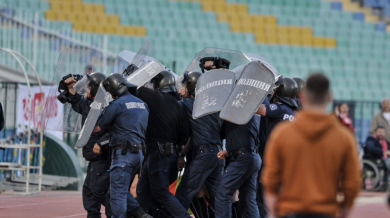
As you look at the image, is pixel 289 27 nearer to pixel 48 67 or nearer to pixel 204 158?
pixel 48 67

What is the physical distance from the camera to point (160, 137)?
6.54 meters

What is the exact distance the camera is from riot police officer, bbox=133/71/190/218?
6.38 metres

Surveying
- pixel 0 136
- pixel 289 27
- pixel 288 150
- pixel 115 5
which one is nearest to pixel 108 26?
pixel 115 5

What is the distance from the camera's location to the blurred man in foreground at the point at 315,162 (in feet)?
10.4

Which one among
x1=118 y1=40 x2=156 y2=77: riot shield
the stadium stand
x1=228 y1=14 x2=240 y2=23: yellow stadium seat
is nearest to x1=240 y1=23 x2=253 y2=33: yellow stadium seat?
the stadium stand

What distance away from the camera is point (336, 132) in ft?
10.5

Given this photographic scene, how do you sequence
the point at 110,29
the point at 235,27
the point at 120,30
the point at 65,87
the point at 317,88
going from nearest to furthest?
1. the point at 317,88
2. the point at 65,87
3. the point at 110,29
4. the point at 120,30
5. the point at 235,27

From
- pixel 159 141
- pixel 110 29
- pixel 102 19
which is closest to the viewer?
pixel 159 141

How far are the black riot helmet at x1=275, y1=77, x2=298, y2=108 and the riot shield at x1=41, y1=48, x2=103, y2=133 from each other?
2.38 m

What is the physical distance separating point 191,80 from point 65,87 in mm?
1461

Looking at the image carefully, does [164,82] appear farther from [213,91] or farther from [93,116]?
[93,116]

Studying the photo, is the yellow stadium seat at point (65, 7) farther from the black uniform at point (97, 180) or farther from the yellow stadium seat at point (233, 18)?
the black uniform at point (97, 180)

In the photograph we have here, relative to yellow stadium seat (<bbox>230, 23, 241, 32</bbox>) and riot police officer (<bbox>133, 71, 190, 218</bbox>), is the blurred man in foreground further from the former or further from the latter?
yellow stadium seat (<bbox>230, 23, 241, 32</bbox>)

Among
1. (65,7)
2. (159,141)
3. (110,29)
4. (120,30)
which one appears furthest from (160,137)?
(65,7)
